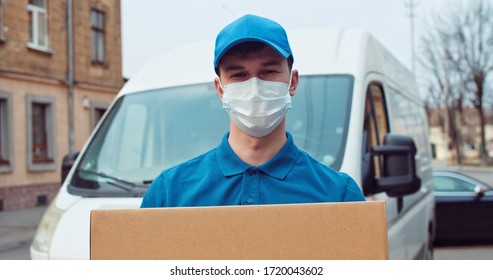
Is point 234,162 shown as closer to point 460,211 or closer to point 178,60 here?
point 178,60

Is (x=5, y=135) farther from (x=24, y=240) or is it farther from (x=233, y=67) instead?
(x=233, y=67)

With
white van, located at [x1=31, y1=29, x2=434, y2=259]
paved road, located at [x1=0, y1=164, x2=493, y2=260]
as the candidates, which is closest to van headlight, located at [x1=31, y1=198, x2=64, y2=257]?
white van, located at [x1=31, y1=29, x2=434, y2=259]

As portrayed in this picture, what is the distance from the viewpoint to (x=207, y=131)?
3502 millimetres

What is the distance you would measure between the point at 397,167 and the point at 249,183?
1.66 metres

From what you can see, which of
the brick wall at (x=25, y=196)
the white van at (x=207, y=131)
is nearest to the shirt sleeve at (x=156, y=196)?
the white van at (x=207, y=131)

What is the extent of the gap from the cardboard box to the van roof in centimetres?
214

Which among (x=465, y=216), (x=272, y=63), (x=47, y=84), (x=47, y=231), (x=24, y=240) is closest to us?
→ (x=272, y=63)

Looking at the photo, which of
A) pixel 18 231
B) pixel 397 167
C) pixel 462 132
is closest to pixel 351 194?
pixel 397 167

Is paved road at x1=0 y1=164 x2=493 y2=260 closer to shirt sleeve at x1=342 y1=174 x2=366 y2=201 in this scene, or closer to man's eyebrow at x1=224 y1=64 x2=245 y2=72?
shirt sleeve at x1=342 y1=174 x2=366 y2=201

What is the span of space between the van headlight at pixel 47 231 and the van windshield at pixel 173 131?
0.61ft

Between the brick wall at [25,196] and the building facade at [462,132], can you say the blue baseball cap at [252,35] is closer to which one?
the brick wall at [25,196]

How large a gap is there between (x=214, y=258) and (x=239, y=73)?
0.58m

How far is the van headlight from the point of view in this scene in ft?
9.81

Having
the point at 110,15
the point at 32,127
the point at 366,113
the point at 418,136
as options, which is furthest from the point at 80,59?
the point at 366,113
